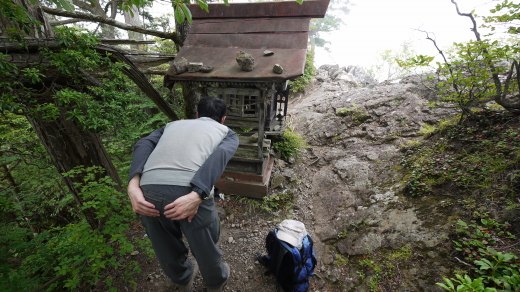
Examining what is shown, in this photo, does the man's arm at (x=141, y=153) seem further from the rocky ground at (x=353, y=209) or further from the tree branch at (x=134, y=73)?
the rocky ground at (x=353, y=209)

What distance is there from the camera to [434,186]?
4.10m

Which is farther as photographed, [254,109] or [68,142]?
[254,109]

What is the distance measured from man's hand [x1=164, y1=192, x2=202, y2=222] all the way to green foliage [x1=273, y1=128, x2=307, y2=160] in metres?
5.12

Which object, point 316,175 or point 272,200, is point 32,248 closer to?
point 272,200

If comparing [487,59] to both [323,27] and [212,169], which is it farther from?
[323,27]

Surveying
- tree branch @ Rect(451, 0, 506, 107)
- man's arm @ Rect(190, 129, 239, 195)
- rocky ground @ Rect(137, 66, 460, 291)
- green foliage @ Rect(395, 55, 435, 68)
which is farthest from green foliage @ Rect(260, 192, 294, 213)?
tree branch @ Rect(451, 0, 506, 107)

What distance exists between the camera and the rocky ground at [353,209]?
342 cm

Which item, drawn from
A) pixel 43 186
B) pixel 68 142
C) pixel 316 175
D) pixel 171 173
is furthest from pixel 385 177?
pixel 43 186

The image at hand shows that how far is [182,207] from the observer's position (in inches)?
73.7

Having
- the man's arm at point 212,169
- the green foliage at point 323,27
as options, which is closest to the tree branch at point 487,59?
the man's arm at point 212,169

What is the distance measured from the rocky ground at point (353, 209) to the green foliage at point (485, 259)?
27 centimetres

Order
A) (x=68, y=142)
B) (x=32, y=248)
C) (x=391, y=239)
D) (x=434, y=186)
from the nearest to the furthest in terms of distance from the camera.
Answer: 1. (x=32, y=248)
2. (x=68, y=142)
3. (x=391, y=239)
4. (x=434, y=186)

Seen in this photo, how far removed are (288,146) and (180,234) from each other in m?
5.13

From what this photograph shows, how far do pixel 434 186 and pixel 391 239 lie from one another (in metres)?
1.37
